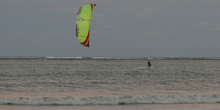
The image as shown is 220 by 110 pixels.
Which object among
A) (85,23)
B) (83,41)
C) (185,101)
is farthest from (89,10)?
(185,101)

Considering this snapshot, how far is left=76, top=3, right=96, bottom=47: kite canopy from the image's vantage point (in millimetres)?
18391

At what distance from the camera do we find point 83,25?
18359 millimetres

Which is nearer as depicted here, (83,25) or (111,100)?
(111,100)

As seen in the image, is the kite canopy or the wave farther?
the kite canopy

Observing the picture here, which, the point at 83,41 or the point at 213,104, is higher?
the point at 83,41

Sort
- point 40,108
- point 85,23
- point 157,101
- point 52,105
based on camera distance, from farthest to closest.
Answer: point 85,23 → point 157,101 → point 52,105 → point 40,108

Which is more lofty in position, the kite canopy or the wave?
the kite canopy

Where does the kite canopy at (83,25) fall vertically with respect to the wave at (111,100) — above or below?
above

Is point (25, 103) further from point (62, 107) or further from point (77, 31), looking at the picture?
point (77, 31)

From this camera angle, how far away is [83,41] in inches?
732

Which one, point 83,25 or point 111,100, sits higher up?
point 83,25

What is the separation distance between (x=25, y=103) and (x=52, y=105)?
1.34 meters

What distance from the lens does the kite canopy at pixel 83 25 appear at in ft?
60.3

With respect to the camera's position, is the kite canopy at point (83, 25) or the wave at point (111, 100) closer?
the wave at point (111, 100)
